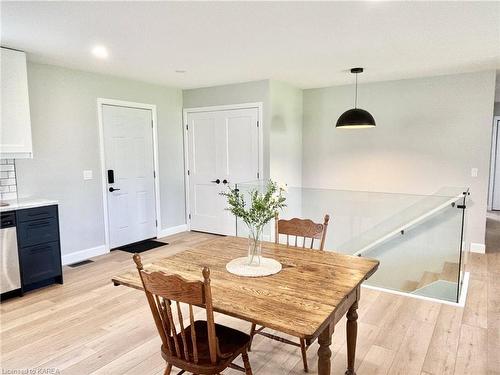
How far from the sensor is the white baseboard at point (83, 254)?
433 cm

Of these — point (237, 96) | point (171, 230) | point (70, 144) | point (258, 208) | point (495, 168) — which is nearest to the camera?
point (258, 208)

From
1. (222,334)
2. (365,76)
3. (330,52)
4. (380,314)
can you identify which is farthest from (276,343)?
(365,76)

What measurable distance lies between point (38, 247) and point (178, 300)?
2710mm

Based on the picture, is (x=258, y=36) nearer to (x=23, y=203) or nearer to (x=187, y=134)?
(x=23, y=203)

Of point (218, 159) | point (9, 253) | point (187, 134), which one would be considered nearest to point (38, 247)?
point (9, 253)

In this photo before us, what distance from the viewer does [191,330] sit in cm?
158

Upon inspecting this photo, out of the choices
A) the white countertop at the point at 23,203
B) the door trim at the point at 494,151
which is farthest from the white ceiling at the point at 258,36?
the door trim at the point at 494,151

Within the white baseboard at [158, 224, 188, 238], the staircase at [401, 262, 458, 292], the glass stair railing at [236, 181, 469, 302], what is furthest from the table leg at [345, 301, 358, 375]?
the white baseboard at [158, 224, 188, 238]

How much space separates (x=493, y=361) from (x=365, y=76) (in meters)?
3.71

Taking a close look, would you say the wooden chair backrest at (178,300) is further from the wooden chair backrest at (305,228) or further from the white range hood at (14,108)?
the white range hood at (14,108)

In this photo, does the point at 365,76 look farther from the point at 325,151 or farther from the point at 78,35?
the point at 78,35

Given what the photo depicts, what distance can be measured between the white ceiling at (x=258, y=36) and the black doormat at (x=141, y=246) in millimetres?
2433

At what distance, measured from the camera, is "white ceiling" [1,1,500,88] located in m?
2.44

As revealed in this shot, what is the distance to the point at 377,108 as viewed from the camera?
208 inches
